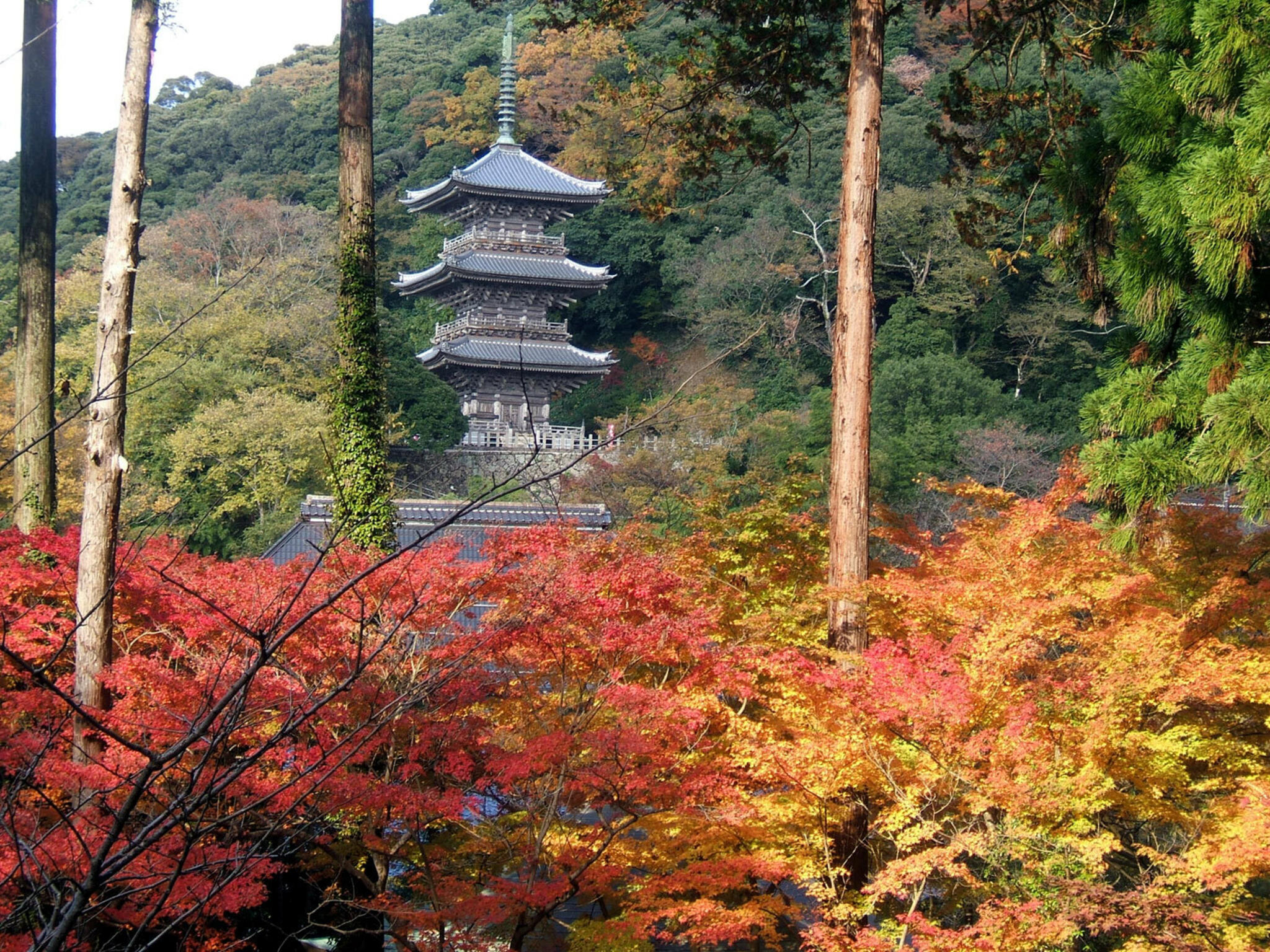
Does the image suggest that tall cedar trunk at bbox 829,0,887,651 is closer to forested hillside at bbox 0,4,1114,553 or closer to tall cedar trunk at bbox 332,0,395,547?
tall cedar trunk at bbox 332,0,395,547

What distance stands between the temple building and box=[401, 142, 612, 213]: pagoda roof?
0.03 m

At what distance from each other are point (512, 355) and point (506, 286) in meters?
2.29

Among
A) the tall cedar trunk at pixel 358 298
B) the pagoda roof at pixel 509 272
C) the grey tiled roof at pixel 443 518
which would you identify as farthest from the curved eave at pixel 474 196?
the tall cedar trunk at pixel 358 298

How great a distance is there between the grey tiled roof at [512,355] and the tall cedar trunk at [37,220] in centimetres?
1844

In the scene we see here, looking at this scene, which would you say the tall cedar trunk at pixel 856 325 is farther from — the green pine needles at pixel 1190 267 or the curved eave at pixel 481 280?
Answer: the curved eave at pixel 481 280

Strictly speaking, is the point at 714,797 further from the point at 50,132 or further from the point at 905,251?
the point at 905,251

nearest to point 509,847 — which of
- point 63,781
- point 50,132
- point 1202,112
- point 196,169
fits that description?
point 63,781

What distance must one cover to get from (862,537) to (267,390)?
731 inches

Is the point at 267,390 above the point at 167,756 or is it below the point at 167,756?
below

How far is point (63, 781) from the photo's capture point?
5.60 meters

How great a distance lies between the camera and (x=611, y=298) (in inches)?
1490

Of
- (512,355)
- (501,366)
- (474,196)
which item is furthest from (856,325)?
(474,196)

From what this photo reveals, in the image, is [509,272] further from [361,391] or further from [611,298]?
[361,391]

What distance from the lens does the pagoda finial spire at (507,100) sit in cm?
3083
